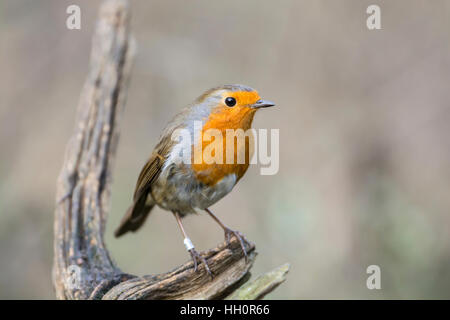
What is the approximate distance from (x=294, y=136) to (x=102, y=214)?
258 cm

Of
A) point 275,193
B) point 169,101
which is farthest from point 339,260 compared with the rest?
point 169,101

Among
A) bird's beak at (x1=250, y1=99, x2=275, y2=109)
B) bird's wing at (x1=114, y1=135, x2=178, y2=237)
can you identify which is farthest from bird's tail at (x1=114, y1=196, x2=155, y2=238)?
bird's beak at (x1=250, y1=99, x2=275, y2=109)

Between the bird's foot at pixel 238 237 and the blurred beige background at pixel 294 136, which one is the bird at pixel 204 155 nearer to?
the bird's foot at pixel 238 237

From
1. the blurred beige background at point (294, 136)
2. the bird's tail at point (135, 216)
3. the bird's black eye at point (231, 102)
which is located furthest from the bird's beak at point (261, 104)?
the blurred beige background at point (294, 136)

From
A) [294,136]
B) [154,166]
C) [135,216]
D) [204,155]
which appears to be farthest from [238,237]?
[294,136]

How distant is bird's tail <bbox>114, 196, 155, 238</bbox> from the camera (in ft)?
13.7

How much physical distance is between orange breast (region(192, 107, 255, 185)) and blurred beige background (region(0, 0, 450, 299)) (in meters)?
2.10

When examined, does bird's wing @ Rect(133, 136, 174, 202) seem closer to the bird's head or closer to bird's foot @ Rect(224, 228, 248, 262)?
the bird's head

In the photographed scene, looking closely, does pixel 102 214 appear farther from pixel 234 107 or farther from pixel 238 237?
pixel 234 107

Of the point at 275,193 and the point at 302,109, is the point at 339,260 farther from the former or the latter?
the point at 302,109

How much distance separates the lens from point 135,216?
14.0 ft

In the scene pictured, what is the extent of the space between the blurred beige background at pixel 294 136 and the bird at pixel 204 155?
1.99 metres

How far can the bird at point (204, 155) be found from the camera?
3.46 metres

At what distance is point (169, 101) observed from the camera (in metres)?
6.21
